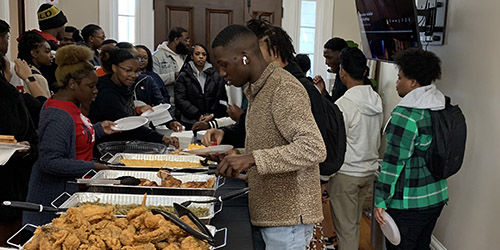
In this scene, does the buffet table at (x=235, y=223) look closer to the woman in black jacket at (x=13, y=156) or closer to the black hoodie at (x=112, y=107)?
the black hoodie at (x=112, y=107)

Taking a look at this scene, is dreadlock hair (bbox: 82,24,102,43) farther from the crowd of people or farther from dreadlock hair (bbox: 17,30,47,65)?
dreadlock hair (bbox: 17,30,47,65)

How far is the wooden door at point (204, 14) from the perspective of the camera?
506 cm

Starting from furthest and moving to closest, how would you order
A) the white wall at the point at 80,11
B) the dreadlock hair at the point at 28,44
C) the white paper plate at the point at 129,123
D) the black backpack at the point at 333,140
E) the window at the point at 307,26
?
the window at the point at 307,26, the white wall at the point at 80,11, the dreadlock hair at the point at 28,44, the white paper plate at the point at 129,123, the black backpack at the point at 333,140

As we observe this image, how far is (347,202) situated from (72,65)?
1.76 metres

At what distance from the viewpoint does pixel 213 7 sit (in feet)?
17.1

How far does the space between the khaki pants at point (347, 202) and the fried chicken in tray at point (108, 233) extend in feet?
5.83

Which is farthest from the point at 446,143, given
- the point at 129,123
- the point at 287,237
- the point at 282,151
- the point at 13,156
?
the point at 13,156

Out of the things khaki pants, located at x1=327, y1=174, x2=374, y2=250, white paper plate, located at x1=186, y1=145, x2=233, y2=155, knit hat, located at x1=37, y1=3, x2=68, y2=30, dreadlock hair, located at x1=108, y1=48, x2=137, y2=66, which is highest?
knit hat, located at x1=37, y1=3, x2=68, y2=30

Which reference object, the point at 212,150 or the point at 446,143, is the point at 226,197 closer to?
the point at 212,150

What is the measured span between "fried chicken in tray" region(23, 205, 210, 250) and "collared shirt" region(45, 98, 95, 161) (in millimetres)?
747

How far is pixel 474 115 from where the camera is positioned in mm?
2535

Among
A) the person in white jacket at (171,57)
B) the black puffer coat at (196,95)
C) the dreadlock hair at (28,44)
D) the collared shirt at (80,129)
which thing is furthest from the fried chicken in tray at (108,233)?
the person in white jacket at (171,57)

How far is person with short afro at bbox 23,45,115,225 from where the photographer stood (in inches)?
70.4

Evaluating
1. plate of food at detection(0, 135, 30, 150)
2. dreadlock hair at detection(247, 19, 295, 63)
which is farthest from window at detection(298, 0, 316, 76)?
plate of food at detection(0, 135, 30, 150)
